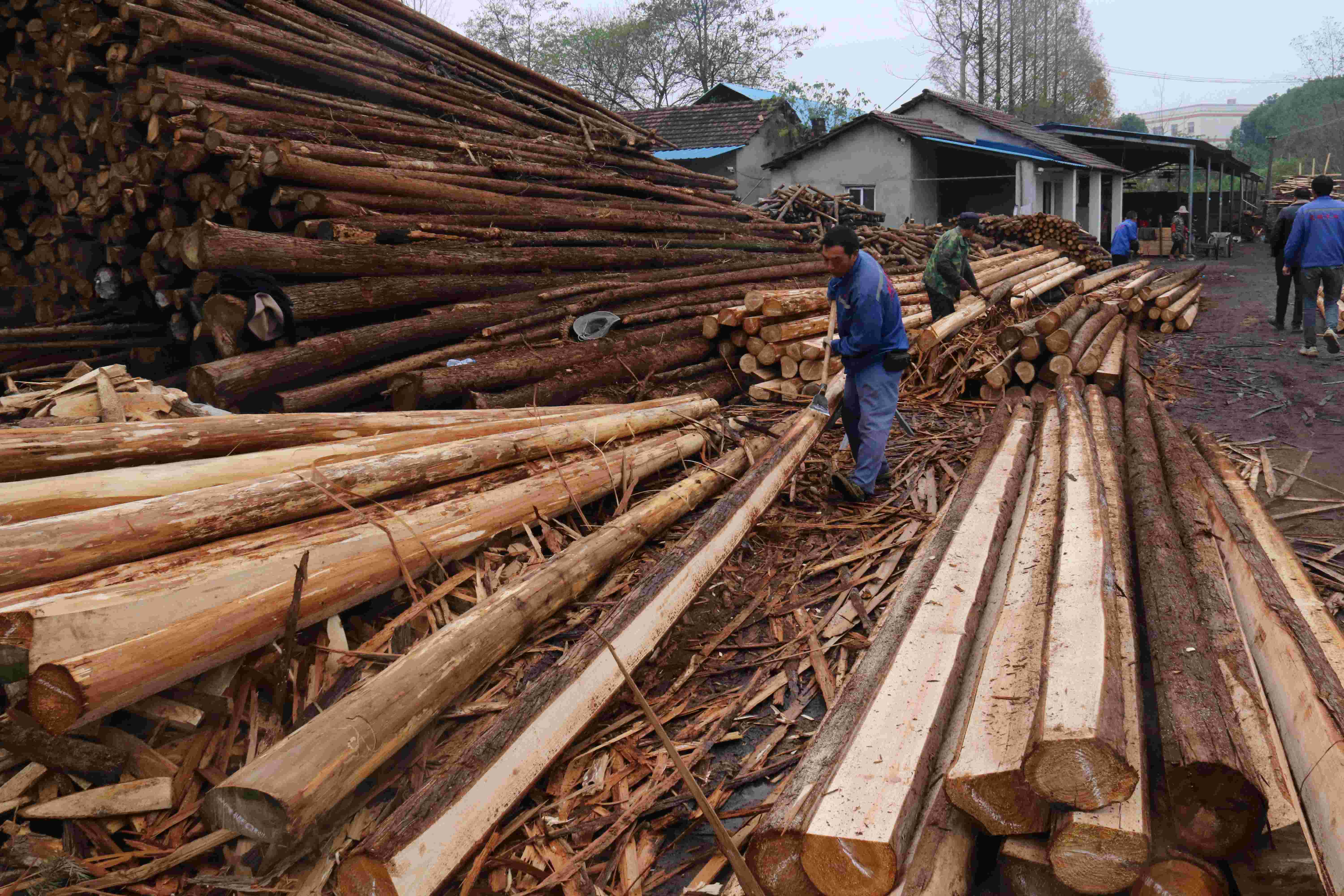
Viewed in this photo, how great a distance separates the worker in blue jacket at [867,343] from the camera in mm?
5750

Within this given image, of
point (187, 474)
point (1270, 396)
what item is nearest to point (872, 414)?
point (187, 474)

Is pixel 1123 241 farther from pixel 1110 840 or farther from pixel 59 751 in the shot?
pixel 59 751

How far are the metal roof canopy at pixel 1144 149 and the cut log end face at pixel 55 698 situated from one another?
98.0 feet

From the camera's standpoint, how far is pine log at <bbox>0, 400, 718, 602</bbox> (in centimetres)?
257

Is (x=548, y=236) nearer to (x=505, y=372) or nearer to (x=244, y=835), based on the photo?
(x=505, y=372)

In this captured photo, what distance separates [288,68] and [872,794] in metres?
8.44

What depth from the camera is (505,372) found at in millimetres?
6637

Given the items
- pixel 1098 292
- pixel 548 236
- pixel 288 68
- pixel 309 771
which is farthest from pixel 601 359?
pixel 1098 292

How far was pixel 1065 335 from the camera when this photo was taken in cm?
800

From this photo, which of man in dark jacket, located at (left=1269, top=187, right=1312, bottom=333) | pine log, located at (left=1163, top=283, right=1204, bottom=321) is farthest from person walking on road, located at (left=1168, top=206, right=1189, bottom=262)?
man in dark jacket, located at (left=1269, top=187, right=1312, bottom=333)

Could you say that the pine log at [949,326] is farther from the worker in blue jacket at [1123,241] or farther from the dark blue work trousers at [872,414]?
the worker in blue jacket at [1123,241]

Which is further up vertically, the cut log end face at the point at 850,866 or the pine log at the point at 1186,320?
the pine log at the point at 1186,320

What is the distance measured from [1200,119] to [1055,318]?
551 feet

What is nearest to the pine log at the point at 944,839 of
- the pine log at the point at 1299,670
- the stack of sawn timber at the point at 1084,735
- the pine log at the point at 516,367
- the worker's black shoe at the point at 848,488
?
the stack of sawn timber at the point at 1084,735
